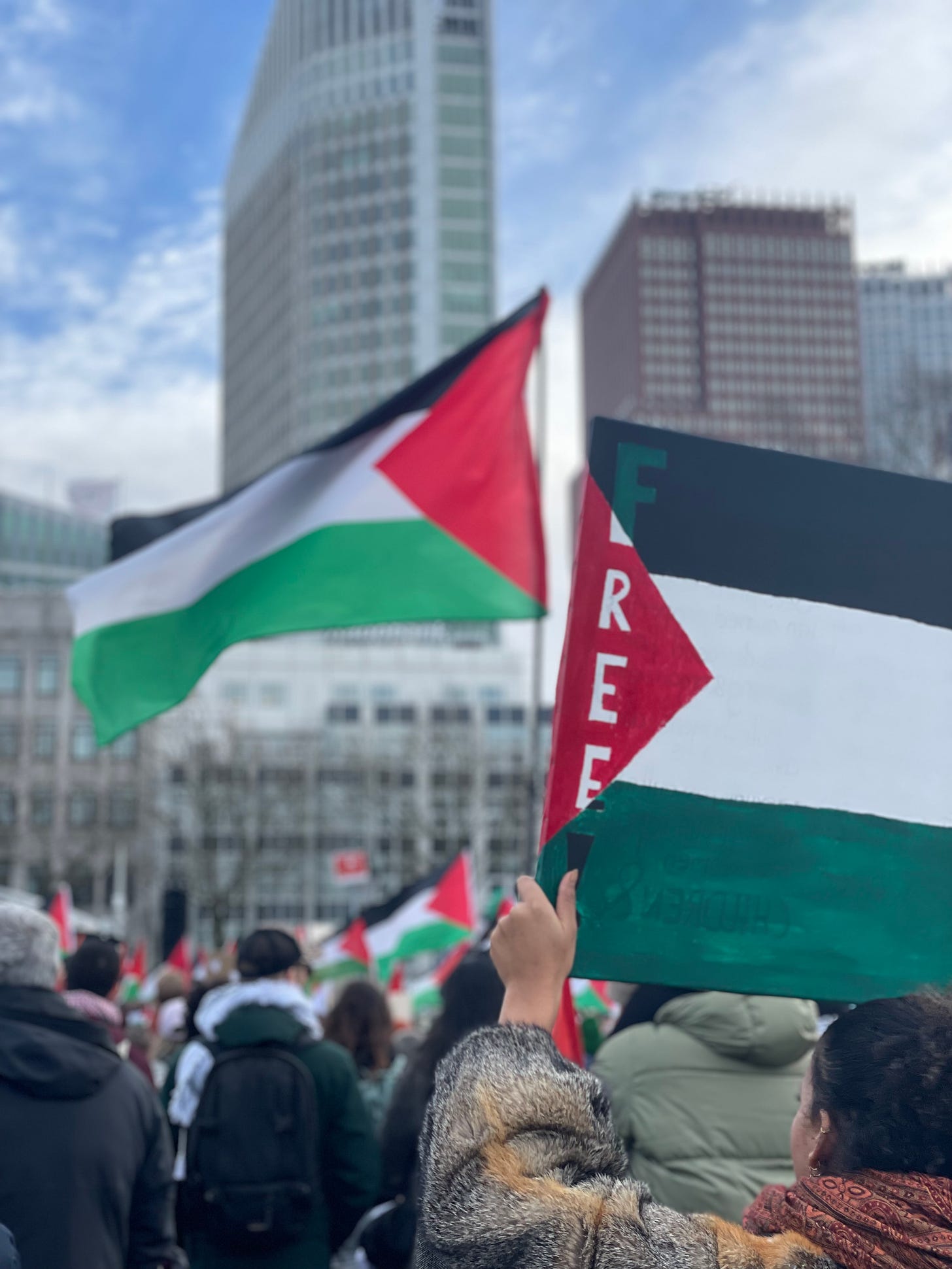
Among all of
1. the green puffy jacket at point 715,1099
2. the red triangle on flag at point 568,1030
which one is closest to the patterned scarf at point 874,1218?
the red triangle on flag at point 568,1030

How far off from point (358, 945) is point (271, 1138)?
8521 mm

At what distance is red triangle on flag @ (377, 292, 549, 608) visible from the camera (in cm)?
519

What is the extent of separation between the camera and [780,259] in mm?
167875

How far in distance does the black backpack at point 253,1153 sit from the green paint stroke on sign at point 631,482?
2502 mm

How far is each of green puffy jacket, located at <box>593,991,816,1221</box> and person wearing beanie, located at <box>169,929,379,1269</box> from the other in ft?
3.69

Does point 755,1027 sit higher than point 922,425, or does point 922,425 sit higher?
point 922,425

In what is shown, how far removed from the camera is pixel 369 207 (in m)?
124

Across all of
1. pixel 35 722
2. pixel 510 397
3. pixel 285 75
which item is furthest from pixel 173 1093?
pixel 285 75

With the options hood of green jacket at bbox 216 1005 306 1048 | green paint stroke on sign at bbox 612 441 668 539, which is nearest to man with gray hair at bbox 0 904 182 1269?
hood of green jacket at bbox 216 1005 306 1048

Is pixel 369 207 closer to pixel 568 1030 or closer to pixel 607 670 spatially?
pixel 568 1030

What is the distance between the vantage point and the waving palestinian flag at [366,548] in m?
5.16

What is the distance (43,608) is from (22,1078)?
63486 mm

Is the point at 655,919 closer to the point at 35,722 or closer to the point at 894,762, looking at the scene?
the point at 894,762

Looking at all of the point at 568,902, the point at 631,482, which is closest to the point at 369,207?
the point at 631,482
